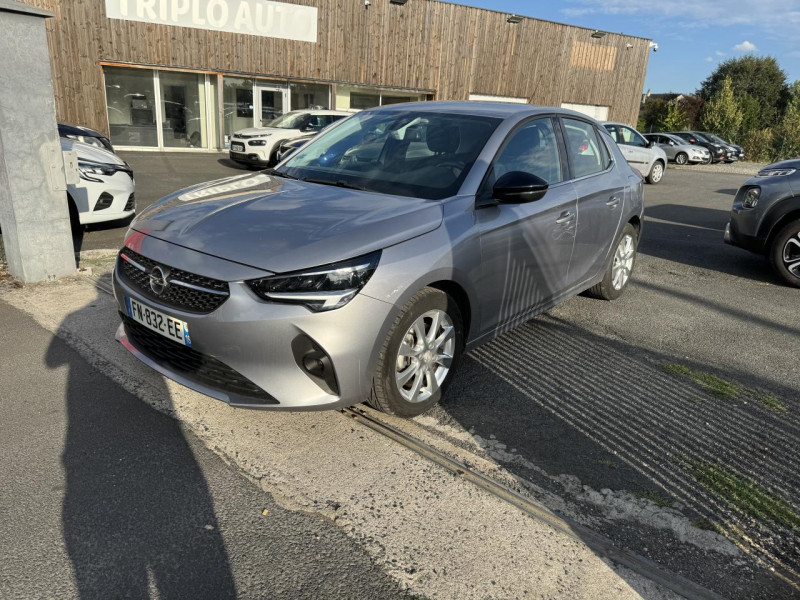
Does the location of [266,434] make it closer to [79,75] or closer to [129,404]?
[129,404]

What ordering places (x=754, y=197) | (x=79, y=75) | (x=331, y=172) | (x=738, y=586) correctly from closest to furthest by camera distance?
1. (x=738, y=586)
2. (x=331, y=172)
3. (x=754, y=197)
4. (x=79, y=75)

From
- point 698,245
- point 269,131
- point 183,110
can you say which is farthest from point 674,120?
point 698,245

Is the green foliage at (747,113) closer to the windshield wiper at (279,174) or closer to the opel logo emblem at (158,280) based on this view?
the windshield wiper at (279,174)

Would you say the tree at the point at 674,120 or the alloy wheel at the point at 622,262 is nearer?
the alloy wheel at the point at 622,262

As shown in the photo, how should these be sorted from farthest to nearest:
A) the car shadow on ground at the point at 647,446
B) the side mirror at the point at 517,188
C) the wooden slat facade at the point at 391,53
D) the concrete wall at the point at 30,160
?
the wooden slat facade at the point at 391,53
the concrete wall at the point at 30,160
the side mirror at the point at 517,188
the car shadow on ground at the point at 647,446

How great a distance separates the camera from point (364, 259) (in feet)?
9.05

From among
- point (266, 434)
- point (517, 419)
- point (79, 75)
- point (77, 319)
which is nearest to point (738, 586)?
point (517, 419)

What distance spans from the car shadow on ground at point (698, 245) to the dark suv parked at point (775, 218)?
1.11ft

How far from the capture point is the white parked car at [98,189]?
6.75m

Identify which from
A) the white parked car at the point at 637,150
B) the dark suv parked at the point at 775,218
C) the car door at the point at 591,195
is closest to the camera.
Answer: the car door at the point at 591,195

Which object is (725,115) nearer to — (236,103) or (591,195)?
(236,103)

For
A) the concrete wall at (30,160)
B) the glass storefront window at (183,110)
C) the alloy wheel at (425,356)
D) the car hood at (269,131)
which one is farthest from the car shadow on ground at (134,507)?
the glass storefront window at (183,110)

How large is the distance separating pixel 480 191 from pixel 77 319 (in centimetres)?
319

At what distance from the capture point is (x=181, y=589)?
208cm
